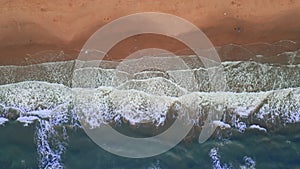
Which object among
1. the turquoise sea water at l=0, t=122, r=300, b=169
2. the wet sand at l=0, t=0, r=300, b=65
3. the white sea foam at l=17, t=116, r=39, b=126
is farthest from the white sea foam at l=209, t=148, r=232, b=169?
the white sea foam at l=17, t=116, r=39, b=126

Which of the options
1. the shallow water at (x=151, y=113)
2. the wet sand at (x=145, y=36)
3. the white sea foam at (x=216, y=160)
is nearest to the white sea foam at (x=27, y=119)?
the shallow water at (x=151, y=113)

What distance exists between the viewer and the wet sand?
5059 mm

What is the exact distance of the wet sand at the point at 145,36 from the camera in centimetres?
506

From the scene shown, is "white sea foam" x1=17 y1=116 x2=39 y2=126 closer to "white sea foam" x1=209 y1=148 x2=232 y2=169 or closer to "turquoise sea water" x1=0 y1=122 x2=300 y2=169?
"turquoise sea water" x1=0 y1=122 x2=300 y2=169

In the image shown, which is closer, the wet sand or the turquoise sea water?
the turquoise sea water

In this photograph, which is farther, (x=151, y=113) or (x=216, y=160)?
(x=151, y=113)

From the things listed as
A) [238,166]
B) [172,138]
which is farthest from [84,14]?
[238,166]

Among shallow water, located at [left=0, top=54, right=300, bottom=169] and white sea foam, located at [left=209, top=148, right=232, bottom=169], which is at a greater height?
shallow water, located at [left=0, top=54, right=300, bottom=169]

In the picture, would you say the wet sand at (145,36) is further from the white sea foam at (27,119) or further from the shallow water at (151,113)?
the white sea foam at (27,119)

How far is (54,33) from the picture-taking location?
5102 mm

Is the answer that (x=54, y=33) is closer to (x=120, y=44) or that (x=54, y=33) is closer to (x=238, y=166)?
(x=120, y=44)

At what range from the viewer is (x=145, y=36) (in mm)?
5090

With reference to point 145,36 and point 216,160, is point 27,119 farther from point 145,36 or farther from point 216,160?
point 216,160

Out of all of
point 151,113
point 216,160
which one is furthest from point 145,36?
point 216,160
